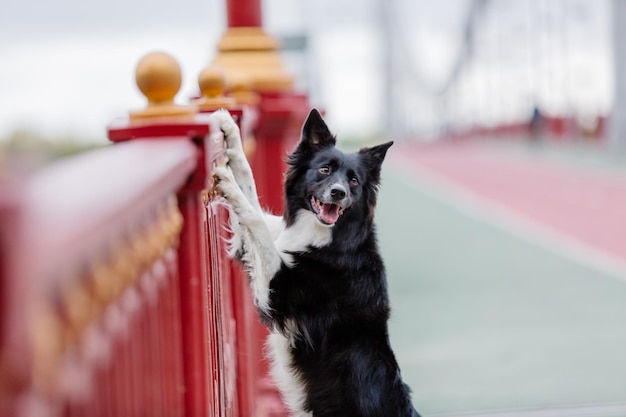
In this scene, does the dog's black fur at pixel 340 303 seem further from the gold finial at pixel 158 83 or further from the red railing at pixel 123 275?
the gold finial at pixel 158 83

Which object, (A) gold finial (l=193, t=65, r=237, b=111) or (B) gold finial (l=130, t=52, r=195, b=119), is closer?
(B) gold finial (l=130, t=52, r=195, b=119)

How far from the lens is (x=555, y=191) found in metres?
17.6

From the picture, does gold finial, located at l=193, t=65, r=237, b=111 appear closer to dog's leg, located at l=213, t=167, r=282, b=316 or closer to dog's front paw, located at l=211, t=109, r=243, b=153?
dog's front paw, located at l=211, t=109, r=243, b=153

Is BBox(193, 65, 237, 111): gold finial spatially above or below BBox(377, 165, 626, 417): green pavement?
above

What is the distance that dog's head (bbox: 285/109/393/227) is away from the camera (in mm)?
3371

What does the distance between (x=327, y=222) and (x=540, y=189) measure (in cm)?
1540

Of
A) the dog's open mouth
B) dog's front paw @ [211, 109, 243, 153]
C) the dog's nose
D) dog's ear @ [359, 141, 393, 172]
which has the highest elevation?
dog's front paw @ [211, 109, 243, 153]

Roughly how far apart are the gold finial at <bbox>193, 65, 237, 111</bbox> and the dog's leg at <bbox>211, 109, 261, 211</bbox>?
6 cm

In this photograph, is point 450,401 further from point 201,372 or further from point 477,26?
point 477,26

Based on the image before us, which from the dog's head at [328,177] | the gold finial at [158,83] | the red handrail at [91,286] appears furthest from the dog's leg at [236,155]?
the red handrail at [91,286]

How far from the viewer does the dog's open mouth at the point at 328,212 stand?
3.38 m

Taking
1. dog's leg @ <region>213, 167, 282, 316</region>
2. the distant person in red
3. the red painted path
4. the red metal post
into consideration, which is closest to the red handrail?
dog's leg @ <region>213, 167, 282, 316</region>

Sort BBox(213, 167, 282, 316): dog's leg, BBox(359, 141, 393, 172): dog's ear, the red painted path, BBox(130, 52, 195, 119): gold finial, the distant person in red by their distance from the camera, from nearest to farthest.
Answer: BBox(130, 52, 195, 119): gold finial < BBox(213, 167, 282, 316): dog's leg < BBox(359, 141, 393, 172): dog's ear < the red painted path < the distant person in red

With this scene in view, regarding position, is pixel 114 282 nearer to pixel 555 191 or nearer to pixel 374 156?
pixel 374 156
